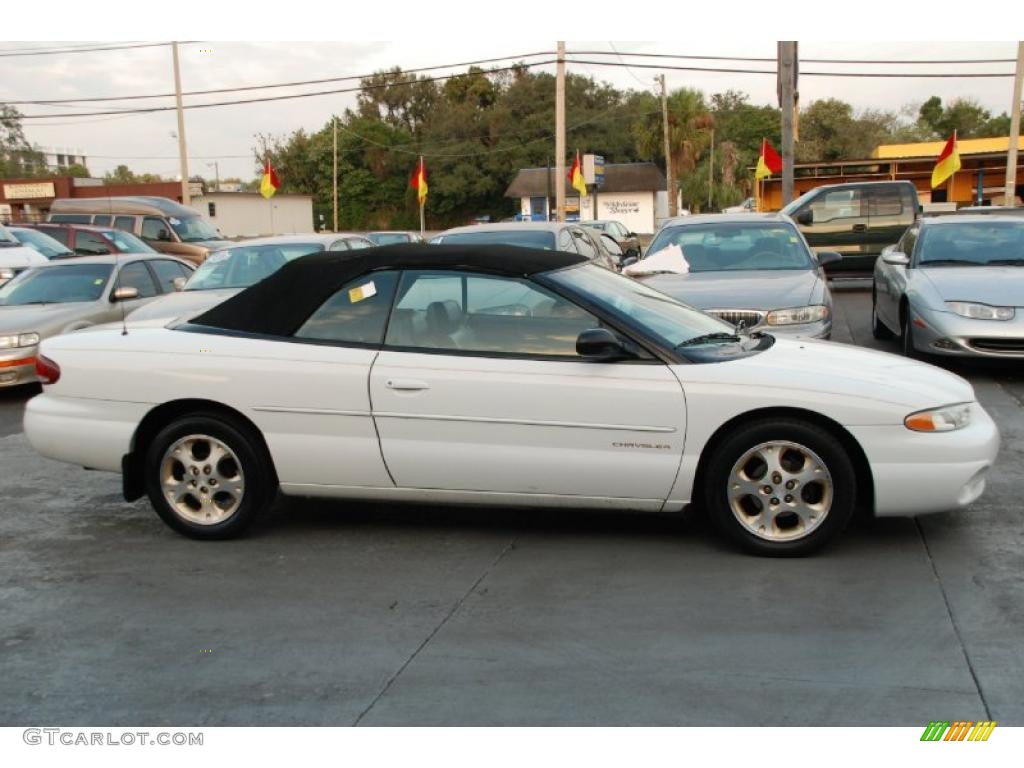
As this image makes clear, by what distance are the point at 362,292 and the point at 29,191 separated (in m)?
61.7

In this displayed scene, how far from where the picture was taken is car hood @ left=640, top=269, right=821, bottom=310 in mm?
8469

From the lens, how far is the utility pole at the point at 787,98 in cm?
2162

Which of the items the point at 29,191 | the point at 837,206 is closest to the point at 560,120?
the point at 837,206

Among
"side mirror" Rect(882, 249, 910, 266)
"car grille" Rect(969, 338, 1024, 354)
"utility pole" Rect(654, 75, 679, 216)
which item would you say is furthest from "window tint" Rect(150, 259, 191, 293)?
"utility pole" Rect(654, 75, 679, 216)

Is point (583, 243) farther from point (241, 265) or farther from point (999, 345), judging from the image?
point (999, 345)

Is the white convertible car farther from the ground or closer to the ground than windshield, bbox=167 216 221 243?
closer to the ground

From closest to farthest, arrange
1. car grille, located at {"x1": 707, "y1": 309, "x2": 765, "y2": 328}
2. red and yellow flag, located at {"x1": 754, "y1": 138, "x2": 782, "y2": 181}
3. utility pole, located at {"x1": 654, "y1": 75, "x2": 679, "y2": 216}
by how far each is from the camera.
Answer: car grille, located at {"x1": 707, "y1": 309, "x2": 765, "y2": 328} → red and yellow flag, located at {"x1": 754, "y1": 138, "x2": 782, "y2": 181} → utility pole, located at {"x1": 654, "y1": 75, "x2": 679, "y2": 216}

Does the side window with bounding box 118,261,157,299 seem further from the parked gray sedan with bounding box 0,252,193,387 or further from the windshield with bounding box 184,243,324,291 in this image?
the windshield with bounding box 184,243,324,291

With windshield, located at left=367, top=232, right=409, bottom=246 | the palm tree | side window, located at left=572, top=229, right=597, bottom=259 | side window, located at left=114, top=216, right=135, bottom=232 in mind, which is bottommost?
side window, located at left=572, top=229, right=597, bottom=259

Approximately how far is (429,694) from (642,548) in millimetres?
1721

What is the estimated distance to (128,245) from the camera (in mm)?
19078

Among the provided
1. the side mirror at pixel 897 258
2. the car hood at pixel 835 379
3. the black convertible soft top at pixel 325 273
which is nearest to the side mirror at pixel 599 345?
the car hood at pixel 835 379

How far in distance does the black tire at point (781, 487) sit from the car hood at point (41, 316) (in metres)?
7.62

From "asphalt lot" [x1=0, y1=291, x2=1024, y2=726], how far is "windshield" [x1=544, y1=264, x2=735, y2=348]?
3.38 ft
